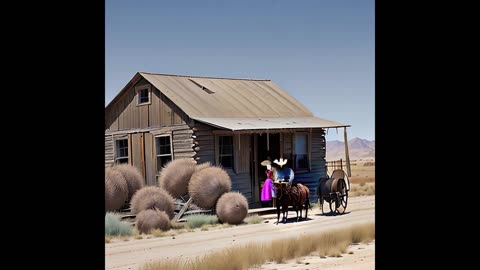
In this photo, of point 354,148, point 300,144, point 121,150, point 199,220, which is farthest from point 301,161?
point 354,148

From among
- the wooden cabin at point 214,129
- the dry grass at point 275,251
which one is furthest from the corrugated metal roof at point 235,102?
the dry grass at point 275,251

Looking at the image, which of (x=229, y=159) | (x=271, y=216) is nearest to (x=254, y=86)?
(x=229, y=159)

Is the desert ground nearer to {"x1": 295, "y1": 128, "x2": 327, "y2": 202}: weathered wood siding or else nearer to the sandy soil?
the sandy soil

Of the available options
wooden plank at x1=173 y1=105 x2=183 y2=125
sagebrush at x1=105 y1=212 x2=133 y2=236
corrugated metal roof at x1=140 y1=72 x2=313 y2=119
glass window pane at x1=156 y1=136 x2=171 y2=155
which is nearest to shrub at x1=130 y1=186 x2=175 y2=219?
sagebrush at x1=105 y1=212 x2=133 y2=236

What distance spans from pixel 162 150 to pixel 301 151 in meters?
4.29

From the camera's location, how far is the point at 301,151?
61.7 ft

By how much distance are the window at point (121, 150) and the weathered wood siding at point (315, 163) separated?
5807 mm

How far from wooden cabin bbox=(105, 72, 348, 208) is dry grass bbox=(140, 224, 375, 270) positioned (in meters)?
5.21

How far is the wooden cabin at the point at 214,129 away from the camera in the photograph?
16.7 m
